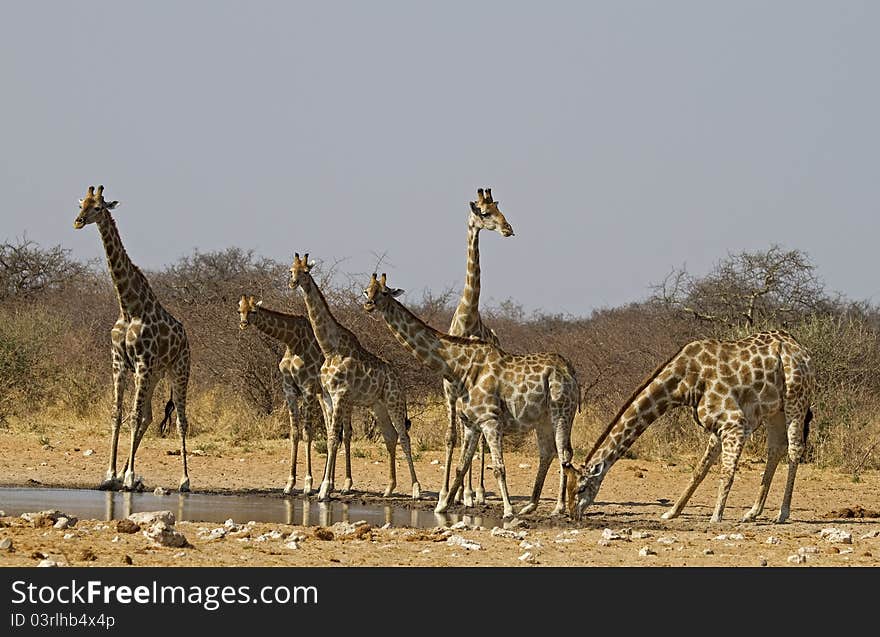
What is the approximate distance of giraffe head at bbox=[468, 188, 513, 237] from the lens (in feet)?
49.6

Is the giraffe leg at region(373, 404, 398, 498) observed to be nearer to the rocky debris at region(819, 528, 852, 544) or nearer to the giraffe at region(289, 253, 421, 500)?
the giraffe at region(289, 253, 421, 500)

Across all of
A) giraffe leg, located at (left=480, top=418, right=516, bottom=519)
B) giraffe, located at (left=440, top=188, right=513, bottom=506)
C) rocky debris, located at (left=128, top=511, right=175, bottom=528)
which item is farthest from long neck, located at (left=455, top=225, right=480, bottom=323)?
rocky debris, located at (left=128, top=511, right=175, bottom=528)

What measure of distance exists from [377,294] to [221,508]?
269 centimetres

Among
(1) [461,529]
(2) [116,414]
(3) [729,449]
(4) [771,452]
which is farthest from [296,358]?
(4) [771,452]

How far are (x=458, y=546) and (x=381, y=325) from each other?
411 inches

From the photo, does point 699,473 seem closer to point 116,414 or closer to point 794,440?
point 794,440

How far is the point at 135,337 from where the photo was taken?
1545cm

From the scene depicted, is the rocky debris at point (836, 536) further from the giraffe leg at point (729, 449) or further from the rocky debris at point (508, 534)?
the rocky debris at point (508, 534)

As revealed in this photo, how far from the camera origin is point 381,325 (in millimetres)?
20562

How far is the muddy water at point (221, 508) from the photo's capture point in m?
12.7
